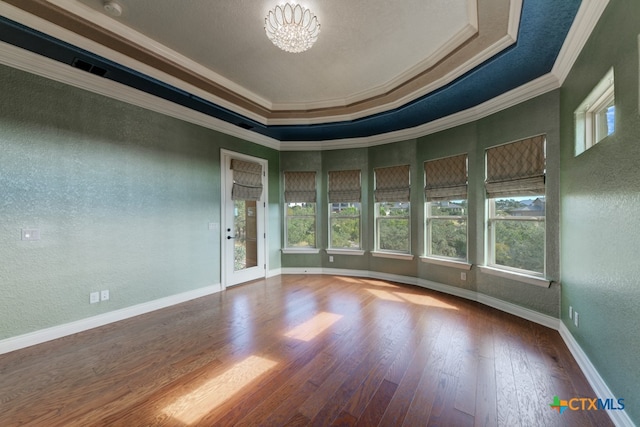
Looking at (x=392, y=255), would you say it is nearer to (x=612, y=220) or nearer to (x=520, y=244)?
(x=520, y=244)

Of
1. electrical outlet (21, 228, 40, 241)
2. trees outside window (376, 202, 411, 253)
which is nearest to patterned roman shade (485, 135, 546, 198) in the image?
trees outside window (376, 202, 411, 253)

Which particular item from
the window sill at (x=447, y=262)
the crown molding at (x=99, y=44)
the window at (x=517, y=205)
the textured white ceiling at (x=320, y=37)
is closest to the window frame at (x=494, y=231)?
the window at (x=517, y=205)

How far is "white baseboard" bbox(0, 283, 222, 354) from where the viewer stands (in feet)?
7.86

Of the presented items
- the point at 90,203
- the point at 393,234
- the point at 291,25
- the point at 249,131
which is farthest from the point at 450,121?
the point at 90,203

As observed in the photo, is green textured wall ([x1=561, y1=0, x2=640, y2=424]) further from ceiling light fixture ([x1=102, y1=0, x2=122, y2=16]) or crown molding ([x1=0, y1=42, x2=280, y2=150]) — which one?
crown molding ([x1=0, y1=42, x2=280, y2=150])

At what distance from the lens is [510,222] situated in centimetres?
335

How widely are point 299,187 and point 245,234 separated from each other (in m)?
1.55

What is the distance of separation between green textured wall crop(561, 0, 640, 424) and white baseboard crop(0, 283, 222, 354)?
4436 millimetres

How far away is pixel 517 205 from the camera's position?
3.25 meters

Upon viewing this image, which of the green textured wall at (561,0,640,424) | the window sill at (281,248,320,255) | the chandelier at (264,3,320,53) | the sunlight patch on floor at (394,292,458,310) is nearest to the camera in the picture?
the green textured wall at (561,0,640,424)

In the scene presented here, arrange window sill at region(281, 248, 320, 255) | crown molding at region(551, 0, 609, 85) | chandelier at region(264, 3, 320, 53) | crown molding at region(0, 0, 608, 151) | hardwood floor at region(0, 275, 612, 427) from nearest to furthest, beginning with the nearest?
1. hardwood floor at region(0, 275, 612, 427)
2. crown molding at region(551, 0, 609, 85)
3. crown molding at region(0, 0, 608, 151)
4. chandelier at region(264, 3, 320, 53)
5. window sill at region(281, 248, 320, 255)

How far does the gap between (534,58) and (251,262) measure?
493 cm

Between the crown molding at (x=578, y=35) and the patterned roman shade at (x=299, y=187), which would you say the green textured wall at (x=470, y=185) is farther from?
the crown molding at (x=578, y=35)

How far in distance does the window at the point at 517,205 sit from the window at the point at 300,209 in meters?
3.21
